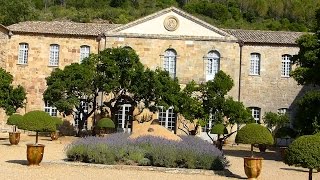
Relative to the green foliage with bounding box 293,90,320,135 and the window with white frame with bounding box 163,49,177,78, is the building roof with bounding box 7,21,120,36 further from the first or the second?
the green foliage with bounding box 293,90,320,135

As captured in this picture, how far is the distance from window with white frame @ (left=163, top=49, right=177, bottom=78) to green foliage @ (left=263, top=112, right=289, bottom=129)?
6.70m

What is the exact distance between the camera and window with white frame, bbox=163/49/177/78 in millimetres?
34500

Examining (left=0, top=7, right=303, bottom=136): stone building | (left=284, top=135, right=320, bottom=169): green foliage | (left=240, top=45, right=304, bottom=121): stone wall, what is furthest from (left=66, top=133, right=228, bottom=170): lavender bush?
(left=240, top=45, right=304, bottom=121): stone wall

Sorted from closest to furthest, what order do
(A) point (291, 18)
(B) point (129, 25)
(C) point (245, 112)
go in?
(C) point (245, 112) < (B) point (129, 25) < (A) point (291, 18)

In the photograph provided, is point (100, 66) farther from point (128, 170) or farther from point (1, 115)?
point (128, 170)

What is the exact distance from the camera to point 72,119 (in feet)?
113

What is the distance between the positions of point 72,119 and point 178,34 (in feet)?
29.6

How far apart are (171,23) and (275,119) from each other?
9.12 meters

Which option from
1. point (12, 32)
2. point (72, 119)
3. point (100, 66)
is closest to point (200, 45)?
point (100, 66)

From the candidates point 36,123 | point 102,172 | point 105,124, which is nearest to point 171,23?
point 105,124

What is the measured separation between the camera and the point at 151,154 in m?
16.2

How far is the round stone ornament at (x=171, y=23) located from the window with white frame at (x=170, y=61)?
1.52 m

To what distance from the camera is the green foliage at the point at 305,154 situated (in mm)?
12914

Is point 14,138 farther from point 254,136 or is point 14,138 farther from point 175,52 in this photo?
point 175,52
